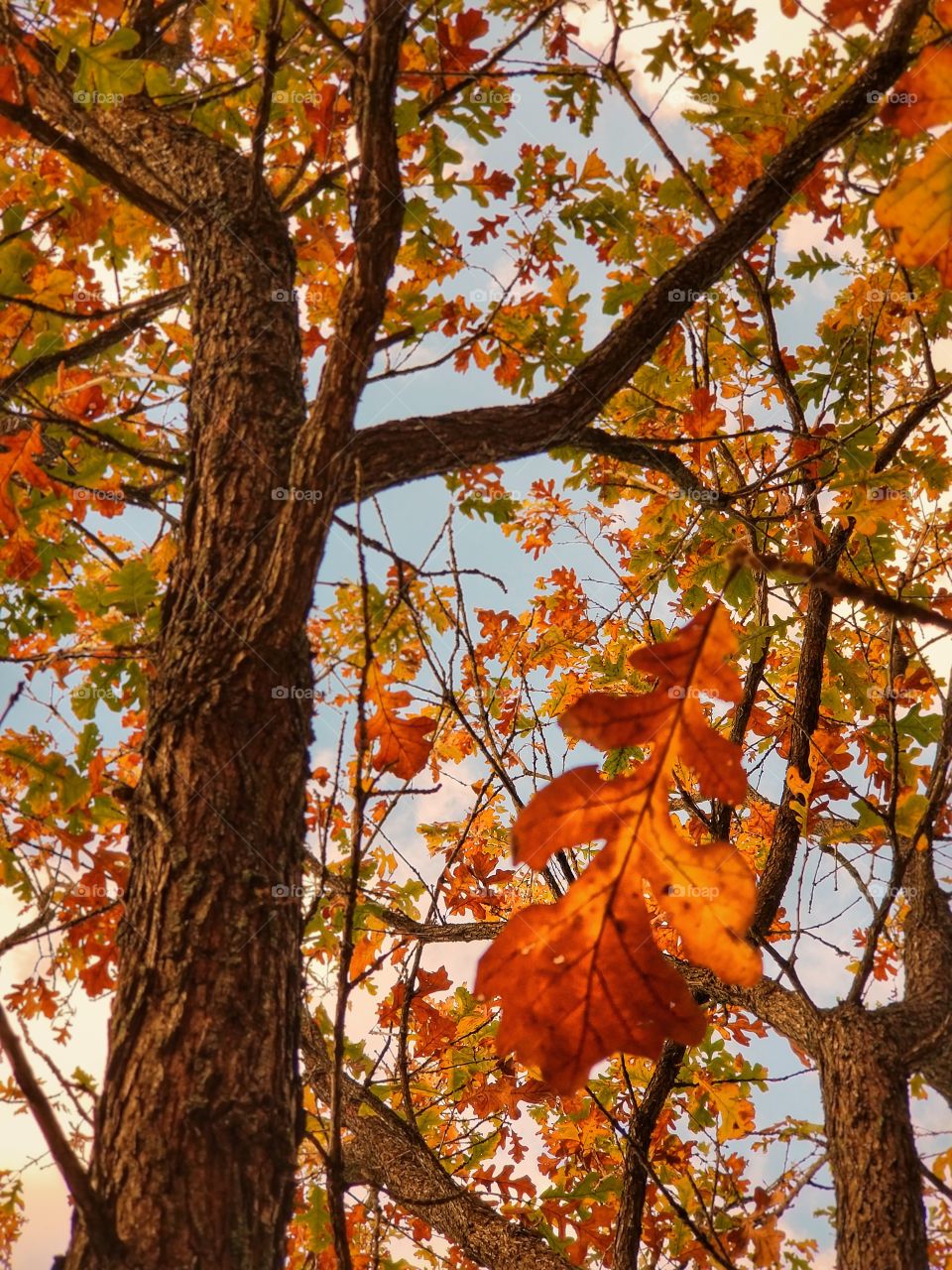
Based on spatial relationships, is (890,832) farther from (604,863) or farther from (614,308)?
(614,308)

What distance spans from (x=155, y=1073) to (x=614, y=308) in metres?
3.37

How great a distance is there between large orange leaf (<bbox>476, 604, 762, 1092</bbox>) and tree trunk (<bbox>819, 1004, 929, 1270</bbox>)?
1269 millimetres

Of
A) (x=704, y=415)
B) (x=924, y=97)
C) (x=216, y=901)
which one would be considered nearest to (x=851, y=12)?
(x=704, y=415)

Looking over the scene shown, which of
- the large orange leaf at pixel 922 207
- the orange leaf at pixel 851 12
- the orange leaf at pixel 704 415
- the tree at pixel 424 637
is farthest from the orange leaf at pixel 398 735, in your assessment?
the orange leaf at pixel 851 12

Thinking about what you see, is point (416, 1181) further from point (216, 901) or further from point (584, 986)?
point (584, 986)

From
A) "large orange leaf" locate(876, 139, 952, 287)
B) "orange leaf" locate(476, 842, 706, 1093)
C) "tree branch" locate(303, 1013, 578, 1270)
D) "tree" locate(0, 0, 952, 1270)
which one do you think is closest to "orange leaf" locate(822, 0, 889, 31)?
"tree" locate(0, 0, 952, 1270)

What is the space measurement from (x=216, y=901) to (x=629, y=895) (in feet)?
2.59

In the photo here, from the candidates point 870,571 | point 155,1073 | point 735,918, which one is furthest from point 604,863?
point 870,571

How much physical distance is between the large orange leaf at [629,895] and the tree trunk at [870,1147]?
127 cm

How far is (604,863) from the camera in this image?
1.32 metres

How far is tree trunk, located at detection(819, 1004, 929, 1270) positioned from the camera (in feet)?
6.33

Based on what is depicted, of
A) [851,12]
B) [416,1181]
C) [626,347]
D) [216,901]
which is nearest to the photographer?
[216,901]

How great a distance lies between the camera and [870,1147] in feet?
6.78

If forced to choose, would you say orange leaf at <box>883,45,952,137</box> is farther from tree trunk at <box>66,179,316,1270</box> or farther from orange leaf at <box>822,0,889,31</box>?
orange leaf at <box>822,0,889,31</box>
